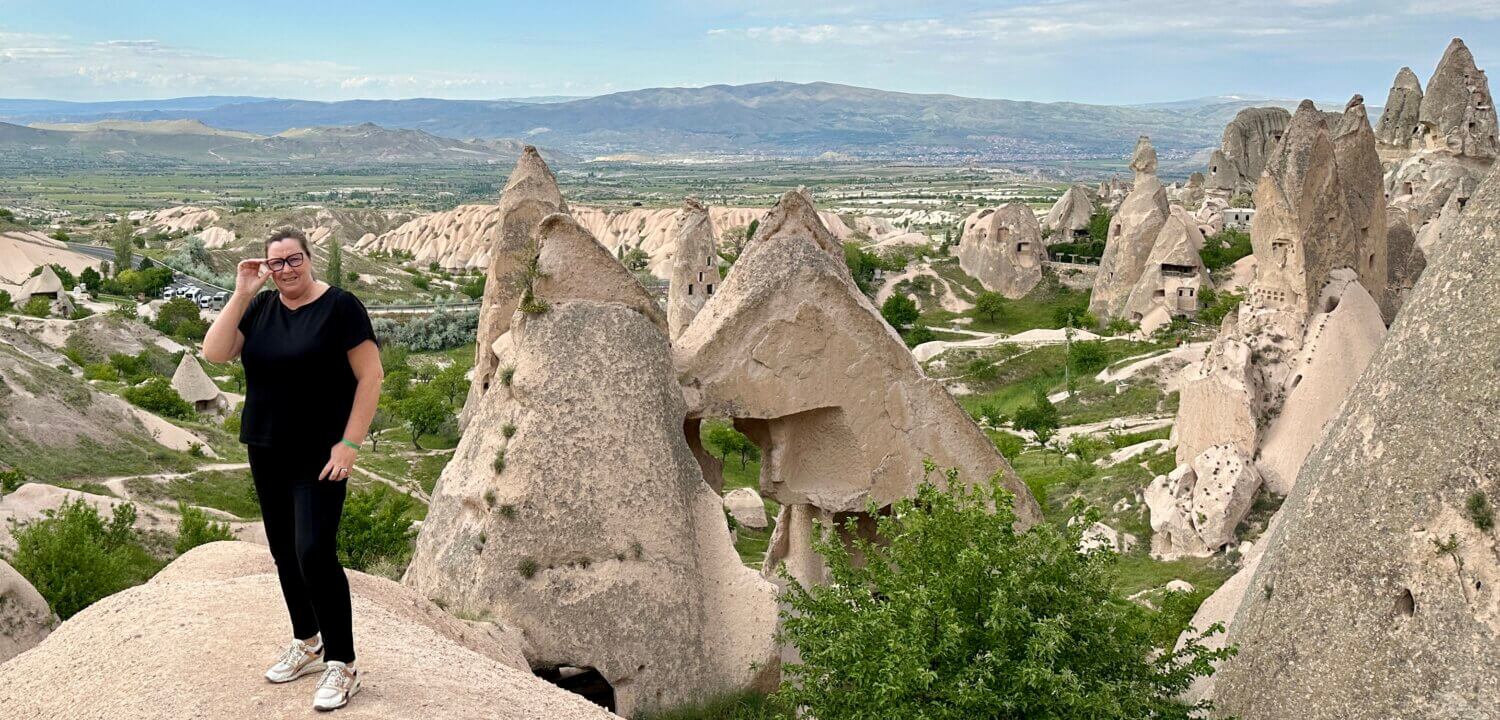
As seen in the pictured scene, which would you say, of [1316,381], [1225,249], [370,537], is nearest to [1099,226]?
[1225,249]

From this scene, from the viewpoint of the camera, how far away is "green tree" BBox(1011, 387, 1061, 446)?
38.5 metres

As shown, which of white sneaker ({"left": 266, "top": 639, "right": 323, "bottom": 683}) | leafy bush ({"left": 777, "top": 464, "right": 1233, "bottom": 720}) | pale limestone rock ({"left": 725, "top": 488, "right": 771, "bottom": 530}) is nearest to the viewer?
white sneaker ({"left": 266, "top": 639, "right": 323, "bottom": 683})

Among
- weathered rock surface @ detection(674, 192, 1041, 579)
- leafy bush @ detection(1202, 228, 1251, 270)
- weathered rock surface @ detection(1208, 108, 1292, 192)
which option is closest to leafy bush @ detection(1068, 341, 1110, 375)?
leafy bush @ detection(1202, 228, 1251, 270)

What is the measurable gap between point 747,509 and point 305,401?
2435 centimetres

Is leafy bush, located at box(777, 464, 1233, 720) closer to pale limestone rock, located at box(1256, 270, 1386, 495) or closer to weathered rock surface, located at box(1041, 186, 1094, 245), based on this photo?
pale limestone rock, located at box(1256, 270, 1386, 495)

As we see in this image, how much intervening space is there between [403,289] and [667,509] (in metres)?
94.8

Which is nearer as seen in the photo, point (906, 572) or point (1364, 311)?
point (906, 572)

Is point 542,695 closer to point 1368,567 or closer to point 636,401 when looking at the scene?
point 636,401

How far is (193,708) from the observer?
7.13 metres

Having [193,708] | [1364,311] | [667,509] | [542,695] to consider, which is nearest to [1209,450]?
[1364,311]

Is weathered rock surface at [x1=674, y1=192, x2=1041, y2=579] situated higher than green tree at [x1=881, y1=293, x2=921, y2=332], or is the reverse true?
weathered rock surface at [x1=674, y1=192, x2=1041, y2=579]

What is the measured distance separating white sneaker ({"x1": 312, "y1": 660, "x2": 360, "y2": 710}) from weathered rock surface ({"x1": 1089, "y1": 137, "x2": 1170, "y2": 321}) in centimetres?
5476

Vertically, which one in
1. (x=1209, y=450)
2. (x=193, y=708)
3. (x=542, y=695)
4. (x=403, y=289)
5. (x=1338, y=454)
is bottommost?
(x=403, y=289)

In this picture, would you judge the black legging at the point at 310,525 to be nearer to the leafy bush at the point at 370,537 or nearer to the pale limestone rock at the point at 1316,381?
the leafy bush at the point at 370,537
